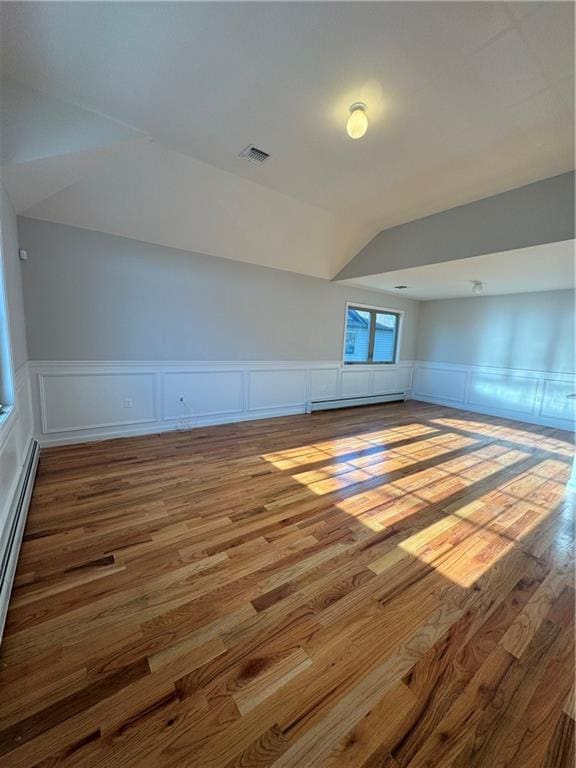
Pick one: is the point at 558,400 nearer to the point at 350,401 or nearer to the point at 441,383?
the point at 441,383

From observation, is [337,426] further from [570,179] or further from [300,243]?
[570,179]

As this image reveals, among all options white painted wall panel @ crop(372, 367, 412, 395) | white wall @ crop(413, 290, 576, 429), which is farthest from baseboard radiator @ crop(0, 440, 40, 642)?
white wall @ crop(413, 290, 576, 429)

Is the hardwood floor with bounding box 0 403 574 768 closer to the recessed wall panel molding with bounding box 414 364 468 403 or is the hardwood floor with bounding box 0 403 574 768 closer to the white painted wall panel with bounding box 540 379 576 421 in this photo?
the white painted wall panel with bounding box 540 379 576 421

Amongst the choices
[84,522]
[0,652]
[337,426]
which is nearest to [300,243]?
[337,426]

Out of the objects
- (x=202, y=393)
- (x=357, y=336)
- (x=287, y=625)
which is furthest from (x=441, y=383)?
(x=287, y=625)

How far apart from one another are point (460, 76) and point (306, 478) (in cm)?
309

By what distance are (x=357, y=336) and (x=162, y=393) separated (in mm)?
4016

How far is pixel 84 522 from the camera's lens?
202cm

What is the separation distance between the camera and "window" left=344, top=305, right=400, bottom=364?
6.05 m

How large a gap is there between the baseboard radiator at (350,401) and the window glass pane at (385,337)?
0.82m

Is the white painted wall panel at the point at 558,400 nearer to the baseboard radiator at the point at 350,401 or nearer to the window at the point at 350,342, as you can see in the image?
the baseboard radiator at the point at 350,401

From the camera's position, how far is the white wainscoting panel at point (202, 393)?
4.03m

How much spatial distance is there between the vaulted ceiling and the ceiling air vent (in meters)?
0.08

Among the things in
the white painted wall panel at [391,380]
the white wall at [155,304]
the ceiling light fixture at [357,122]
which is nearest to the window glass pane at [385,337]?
the white painted wall panel at [391,380]
